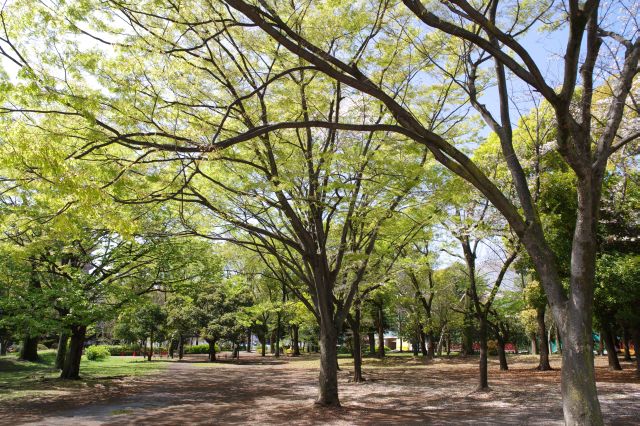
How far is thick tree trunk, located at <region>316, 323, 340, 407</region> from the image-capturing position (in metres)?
10.6

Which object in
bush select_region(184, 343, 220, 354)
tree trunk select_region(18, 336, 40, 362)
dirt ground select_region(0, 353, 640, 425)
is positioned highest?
tree trunk select_region(18, 336, 40, 362)

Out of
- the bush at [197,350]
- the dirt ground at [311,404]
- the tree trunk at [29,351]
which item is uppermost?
the tree trunk at [29,351]

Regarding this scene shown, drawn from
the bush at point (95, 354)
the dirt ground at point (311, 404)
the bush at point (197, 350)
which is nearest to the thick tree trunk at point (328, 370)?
the dirt ground at point (311, 404)

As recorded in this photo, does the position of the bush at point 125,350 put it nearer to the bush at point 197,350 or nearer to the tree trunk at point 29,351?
the bush at point 197,350

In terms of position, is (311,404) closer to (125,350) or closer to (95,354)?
(95,354)

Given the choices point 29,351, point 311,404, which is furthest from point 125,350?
point 311,404

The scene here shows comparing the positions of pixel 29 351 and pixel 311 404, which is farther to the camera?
pixel 29 351

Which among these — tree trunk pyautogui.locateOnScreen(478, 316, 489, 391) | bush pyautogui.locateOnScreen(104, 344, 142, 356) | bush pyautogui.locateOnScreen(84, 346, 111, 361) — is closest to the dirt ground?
tree trunk pyautogui.locateOnScreen(478, 316, 489, 391)

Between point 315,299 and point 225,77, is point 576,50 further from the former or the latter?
point 315,299

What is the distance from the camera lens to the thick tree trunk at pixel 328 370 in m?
10.6

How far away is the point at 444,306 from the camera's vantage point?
97.7ft

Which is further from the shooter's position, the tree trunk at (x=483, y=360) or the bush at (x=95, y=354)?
the bush at (x=95, y=354)

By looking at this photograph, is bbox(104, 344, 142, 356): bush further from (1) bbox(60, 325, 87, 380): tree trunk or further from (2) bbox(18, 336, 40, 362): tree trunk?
(1) bbox(60, 325, 87, 380): tree trunk

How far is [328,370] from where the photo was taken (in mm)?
10820
